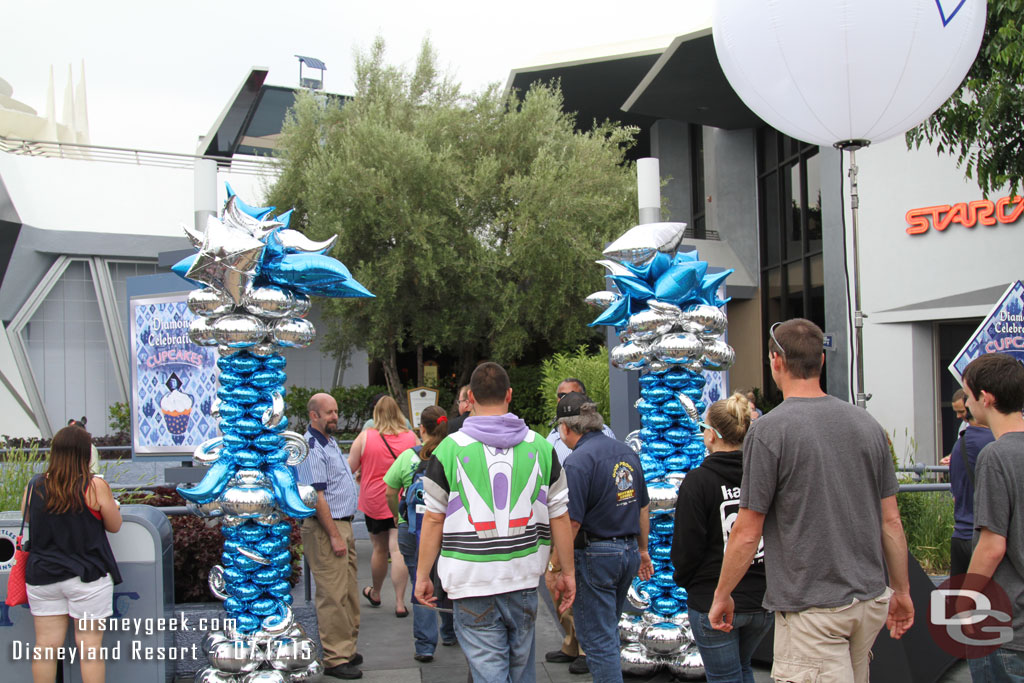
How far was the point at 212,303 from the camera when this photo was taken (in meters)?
4.75

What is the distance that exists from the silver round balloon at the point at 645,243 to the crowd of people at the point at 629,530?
110cm

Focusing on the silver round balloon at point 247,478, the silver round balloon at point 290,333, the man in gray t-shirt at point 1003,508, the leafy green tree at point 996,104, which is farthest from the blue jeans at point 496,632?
the leafy green tree at point 996,104

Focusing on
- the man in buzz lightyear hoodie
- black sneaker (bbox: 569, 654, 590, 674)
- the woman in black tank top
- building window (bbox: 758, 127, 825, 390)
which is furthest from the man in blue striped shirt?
building window (bbox: 758, 127, 825, 390)

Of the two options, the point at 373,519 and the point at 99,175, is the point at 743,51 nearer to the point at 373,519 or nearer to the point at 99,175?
the point at 373,519

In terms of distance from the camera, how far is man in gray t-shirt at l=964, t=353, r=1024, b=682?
119 inches

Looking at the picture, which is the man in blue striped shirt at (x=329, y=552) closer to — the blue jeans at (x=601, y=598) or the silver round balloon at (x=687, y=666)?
the blue jeans at (x=601, y=598)

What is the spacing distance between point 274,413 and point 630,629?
2.58 m

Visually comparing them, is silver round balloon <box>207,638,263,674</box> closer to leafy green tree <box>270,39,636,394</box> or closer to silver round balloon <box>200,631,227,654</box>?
silver round balloon <box>200,631,227,654</box>

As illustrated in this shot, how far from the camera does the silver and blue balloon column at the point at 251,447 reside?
4.68m

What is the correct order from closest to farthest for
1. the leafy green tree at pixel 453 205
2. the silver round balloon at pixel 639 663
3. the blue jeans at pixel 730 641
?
the blue jeans at pixel 730 641 → the silver round balloon at pixel 639 663 → the leafy green tree at pixel 453 205

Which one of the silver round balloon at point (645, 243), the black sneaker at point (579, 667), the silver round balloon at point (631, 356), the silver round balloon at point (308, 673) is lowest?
the black sneaker at point (579, 667)

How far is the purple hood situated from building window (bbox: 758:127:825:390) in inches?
604

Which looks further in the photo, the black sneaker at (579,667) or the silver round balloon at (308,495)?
the black sneaker at (579,667)

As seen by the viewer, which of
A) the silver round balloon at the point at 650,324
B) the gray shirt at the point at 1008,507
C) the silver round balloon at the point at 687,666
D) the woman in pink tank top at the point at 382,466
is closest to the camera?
the gray shirt at the point at 1008,507
